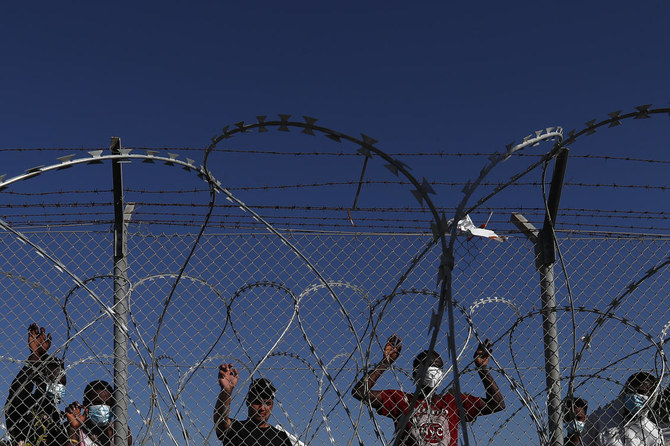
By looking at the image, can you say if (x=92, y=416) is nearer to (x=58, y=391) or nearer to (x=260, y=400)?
(x=58, y=391)

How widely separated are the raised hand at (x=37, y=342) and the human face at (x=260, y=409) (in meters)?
1.27

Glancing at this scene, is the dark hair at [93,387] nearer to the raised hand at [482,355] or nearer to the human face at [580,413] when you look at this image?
the raised hand at [482,355]

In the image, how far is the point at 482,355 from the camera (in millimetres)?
4484

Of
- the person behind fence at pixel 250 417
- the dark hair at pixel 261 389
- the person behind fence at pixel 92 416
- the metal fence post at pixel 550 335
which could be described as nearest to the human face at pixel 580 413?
the metal fence post at pixel 550 335

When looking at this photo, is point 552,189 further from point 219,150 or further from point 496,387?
point 219,150

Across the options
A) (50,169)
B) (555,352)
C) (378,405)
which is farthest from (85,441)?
(555,352)

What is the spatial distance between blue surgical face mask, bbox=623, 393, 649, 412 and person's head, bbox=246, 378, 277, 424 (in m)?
2.16

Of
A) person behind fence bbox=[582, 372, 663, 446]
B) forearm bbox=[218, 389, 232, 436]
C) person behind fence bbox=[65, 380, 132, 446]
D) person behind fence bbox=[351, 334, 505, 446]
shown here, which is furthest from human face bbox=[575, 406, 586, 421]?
person behind fence bbox=[65, 380, 132, 446]

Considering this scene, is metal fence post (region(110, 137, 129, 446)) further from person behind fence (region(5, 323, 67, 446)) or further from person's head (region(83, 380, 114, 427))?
person's head (region(83, 380, 114, 427))

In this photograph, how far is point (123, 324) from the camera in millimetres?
3969

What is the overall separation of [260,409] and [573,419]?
184 cm

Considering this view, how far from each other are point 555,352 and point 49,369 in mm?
2952

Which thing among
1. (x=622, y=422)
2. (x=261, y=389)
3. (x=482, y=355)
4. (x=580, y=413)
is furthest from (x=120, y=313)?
Answer: (x=580, y=413)

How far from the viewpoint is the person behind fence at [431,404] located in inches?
166
